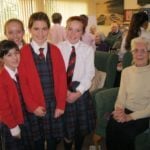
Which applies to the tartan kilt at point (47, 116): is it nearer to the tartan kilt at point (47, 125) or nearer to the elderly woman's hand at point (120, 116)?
the tartan kilt at point (47, 125)

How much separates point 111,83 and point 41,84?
1461mm

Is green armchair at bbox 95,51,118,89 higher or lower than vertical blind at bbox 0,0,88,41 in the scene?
lower

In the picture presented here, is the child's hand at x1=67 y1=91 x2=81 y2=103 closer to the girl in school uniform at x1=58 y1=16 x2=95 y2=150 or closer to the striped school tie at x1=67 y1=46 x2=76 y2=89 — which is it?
the girl in school uniform at x1=58 y1=16 x2=95 y2=150

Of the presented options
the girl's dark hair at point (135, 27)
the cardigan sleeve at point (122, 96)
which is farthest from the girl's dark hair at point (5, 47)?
the girl's dark hair at point (135, 27)

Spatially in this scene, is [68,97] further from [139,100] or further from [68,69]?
[139,100]

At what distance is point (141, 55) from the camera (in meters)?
2.37

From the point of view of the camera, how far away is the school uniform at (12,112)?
1.96 meters

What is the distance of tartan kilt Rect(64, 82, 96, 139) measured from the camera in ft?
7.39

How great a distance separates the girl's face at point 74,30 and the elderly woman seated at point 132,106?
524 mm

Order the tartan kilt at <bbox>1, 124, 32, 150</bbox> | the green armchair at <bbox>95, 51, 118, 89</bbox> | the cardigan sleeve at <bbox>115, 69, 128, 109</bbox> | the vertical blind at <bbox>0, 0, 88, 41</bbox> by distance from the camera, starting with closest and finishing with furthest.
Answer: the tartan kilt at <bbox>1, 124, 32, 150</bbox>
the cardigan sleeve at <bbox>115, 69, 128, 109</bbox>
the green armchair at <bbox>95, 51, 118, 89</bbox>
the vertical blind at <bbox>0, 0, 88, 41</bbox>

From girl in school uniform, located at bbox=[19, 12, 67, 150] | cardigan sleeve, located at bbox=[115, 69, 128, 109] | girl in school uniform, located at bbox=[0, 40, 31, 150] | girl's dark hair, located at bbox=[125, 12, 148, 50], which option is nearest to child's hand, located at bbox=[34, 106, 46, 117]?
girl in school uniform, located at bbox=[19, 12, 67, 150]

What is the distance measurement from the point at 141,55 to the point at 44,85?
87 cm

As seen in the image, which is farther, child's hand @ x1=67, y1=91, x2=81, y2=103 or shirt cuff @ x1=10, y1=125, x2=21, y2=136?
child's hand @ x1=67, y1=91, x2=81, y2=103

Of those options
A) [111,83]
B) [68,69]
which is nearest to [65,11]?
[111,83]
